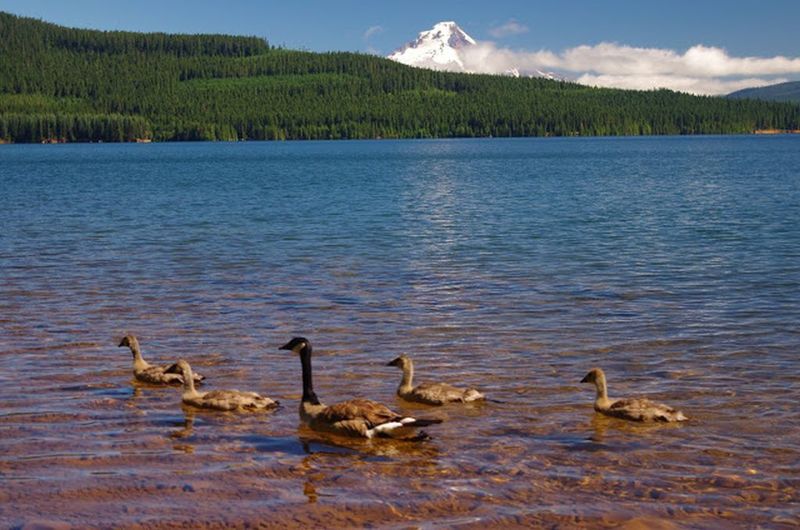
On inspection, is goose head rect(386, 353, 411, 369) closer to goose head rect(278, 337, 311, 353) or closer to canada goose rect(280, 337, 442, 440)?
goose head rect(278, 337, 311, 353)

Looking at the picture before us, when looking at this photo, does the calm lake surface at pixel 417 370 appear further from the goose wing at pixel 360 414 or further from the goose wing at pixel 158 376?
the goose wing at pixel 360 414

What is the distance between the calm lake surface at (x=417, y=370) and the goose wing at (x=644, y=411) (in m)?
0.20

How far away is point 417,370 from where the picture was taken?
18.2 meters

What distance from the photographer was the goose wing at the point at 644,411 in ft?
47.9

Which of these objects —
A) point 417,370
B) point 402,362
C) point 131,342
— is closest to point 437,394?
point 402,362

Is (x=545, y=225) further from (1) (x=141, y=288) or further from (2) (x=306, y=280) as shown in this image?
(1) (x=141, y=288)

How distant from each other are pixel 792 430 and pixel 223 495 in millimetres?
7975

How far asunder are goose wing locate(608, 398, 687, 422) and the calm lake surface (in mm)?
201

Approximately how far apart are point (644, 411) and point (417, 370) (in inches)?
188

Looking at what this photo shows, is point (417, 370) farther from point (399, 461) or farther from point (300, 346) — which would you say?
point (399, 461)

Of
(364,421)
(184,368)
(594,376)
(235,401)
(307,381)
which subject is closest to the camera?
(364,421)

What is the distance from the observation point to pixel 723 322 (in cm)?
2239

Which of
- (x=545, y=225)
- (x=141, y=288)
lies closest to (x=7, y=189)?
(x=545, y=225)

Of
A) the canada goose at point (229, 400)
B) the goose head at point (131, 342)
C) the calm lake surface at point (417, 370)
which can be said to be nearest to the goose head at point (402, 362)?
the calm lake surface at point (417, 370)
